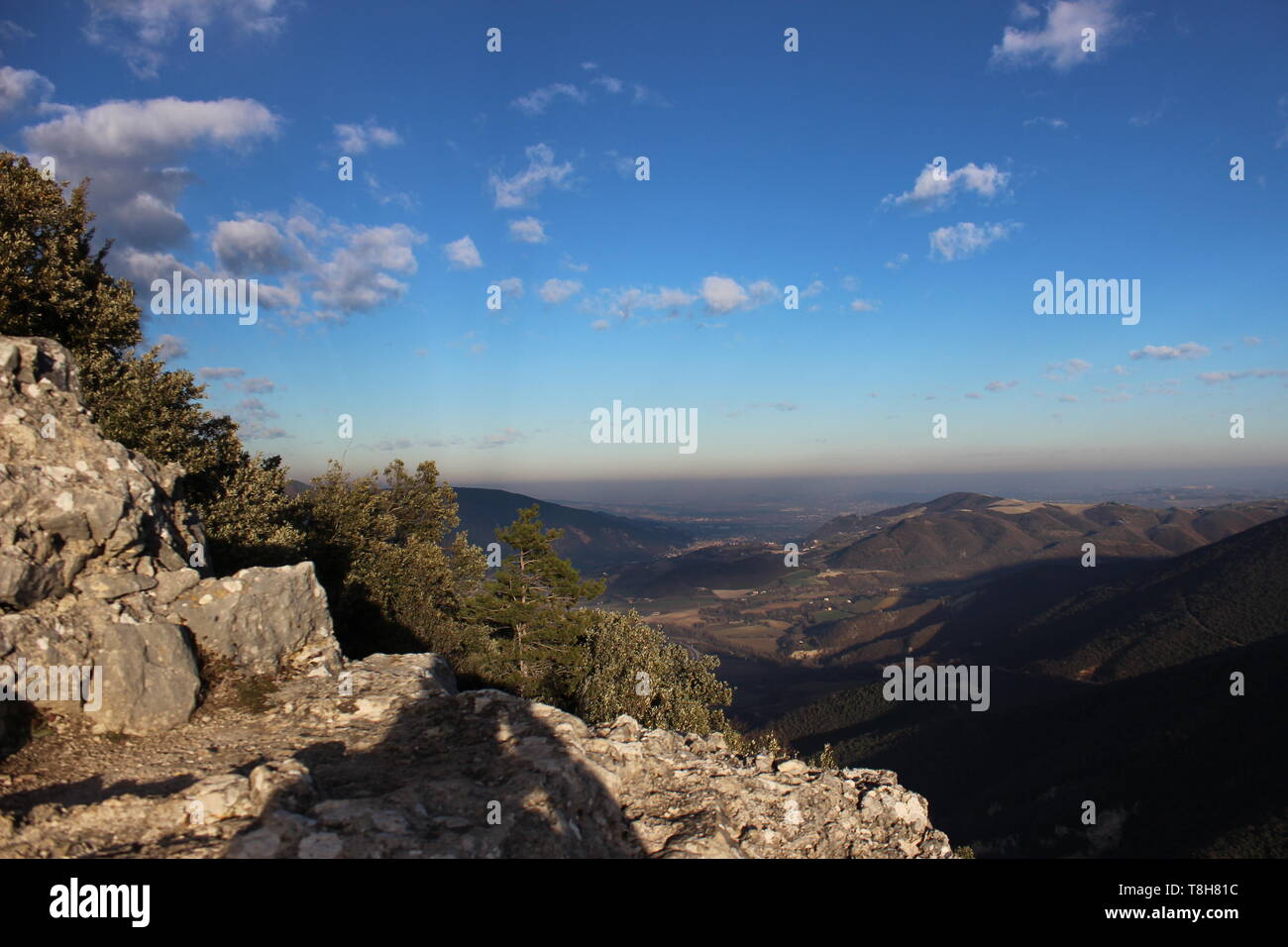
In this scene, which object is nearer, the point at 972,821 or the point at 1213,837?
the point at 1213,837

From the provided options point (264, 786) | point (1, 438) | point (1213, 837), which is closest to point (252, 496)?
point (1, 438)

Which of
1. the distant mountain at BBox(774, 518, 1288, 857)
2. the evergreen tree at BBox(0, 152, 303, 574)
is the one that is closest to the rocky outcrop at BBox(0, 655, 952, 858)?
the evergreen tree at BBox(0, 152, 303, 574)

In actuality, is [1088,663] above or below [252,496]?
below

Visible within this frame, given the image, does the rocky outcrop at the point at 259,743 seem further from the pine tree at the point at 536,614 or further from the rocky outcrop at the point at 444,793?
the pine tree at the point at 536,614
